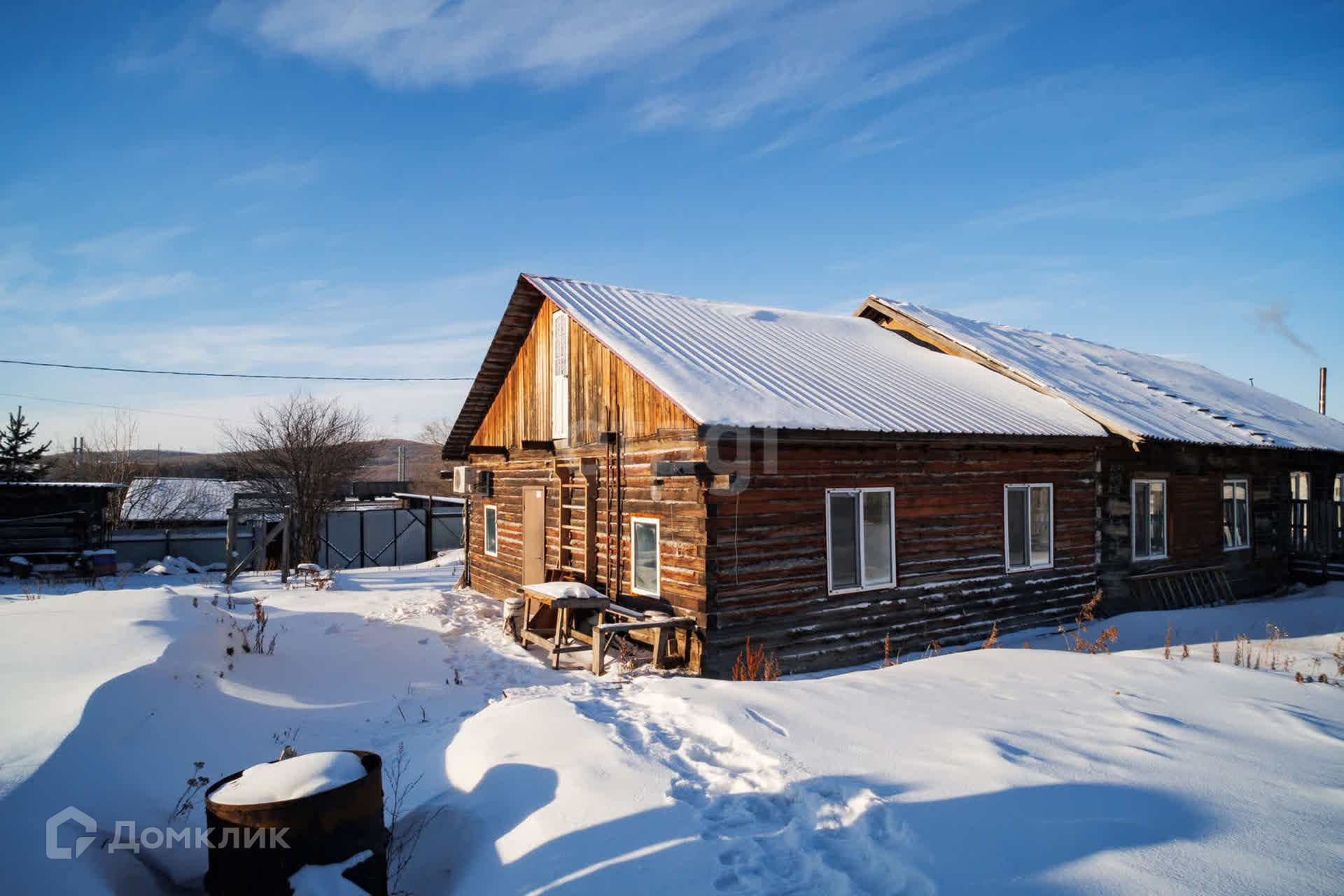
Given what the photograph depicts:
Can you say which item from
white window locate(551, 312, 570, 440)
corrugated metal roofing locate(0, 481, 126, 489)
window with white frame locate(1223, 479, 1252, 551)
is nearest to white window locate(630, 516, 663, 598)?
white window locate(551, 312, 570, 440)

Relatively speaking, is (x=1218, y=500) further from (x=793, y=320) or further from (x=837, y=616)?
(x=837, y=616)

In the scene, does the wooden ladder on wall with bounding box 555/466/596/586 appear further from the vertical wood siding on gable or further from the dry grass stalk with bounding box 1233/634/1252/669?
the dry grass stalk with bounding box 1233/634/1252/669

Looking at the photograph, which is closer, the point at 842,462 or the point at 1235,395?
the point at 842,462

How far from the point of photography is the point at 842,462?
1052cm

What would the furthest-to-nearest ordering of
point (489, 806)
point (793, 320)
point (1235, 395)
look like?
point (1235, 395) < point (793, 320) < point (489, 806)

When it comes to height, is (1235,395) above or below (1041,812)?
above

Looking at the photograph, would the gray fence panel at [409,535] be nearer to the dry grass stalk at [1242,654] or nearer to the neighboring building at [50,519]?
the neighboring building at [50,519]

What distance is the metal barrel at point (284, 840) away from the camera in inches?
146

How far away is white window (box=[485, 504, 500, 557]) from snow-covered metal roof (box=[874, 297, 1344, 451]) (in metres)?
10.3

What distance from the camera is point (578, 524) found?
1294 centimetres

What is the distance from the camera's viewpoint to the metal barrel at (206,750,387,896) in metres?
3.72

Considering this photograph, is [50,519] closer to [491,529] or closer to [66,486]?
[66,486]

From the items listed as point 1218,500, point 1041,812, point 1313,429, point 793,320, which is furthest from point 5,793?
point 1313,429

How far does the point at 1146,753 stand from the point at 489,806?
4.31 metres
